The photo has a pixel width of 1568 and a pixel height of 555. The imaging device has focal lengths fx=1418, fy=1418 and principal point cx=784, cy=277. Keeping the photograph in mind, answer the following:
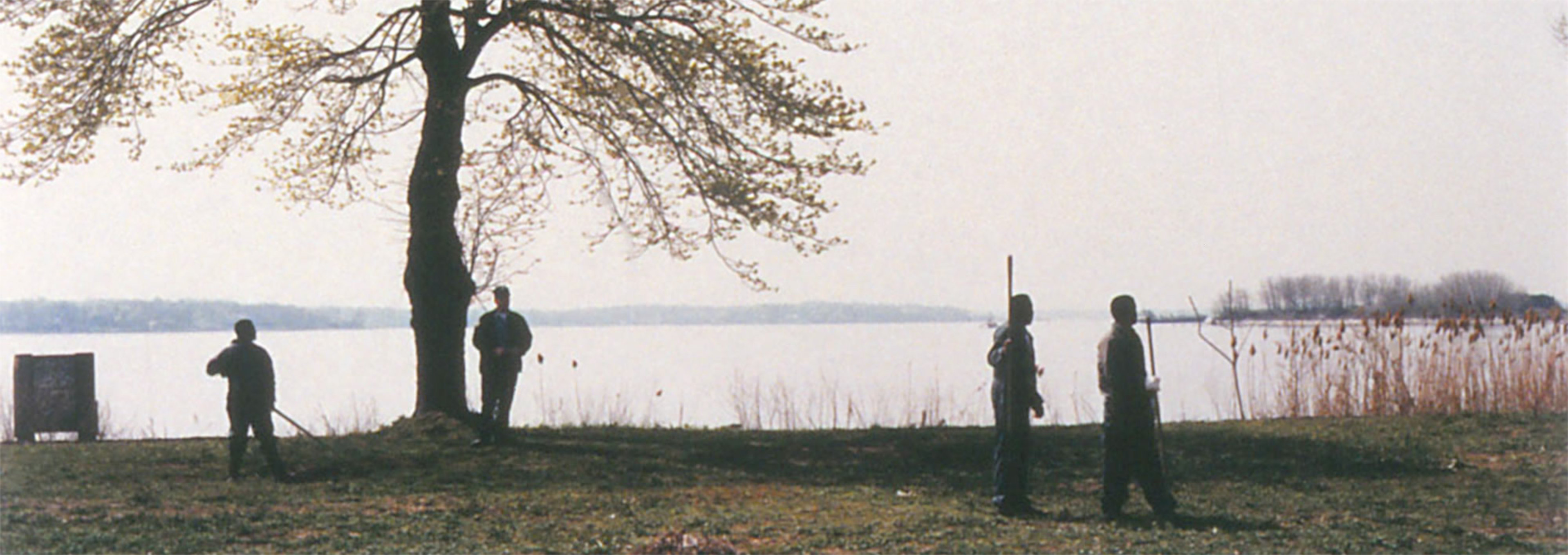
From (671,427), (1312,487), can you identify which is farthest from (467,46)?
(1312,487)

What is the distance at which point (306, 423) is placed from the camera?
18562 millimetres

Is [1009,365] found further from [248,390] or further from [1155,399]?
[248,390]

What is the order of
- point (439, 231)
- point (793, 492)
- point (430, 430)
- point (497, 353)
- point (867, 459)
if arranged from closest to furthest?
point (793, 492) → point (867, 459) → point (497, 353) → point (430, 430) → point (439, 231)

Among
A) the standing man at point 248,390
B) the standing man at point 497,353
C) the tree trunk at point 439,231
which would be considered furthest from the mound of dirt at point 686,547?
the tree trunk at point 439,231

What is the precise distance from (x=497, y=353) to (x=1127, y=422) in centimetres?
720

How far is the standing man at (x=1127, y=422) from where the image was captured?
10562mm

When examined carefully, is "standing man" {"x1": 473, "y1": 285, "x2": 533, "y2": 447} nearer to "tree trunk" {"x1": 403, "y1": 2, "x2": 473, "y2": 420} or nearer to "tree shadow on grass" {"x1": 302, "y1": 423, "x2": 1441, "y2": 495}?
"tree shadow on grass" {"x1": 302, "y1": 423, "x2": 1441, "y2": 495}

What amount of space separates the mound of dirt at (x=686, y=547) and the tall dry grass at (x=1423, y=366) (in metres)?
11.2

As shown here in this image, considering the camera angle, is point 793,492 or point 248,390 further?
point 248,390

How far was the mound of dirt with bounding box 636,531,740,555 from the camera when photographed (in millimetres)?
8789

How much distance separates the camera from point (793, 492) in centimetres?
1238

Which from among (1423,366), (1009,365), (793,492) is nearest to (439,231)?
(793,492)

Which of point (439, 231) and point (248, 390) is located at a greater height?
point (439, 231)

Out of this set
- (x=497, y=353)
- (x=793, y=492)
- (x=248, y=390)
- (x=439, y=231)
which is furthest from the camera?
(x=439, y=231)
